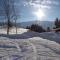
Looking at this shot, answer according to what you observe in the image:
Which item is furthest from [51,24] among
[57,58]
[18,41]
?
[57,58]

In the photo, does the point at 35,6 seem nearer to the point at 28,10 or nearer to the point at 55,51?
the point at 28,10

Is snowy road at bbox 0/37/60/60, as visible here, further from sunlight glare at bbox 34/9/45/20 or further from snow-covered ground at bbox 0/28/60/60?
sunlight glare at bbox 34/9/45/20

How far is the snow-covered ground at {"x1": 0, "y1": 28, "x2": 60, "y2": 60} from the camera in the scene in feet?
4.81

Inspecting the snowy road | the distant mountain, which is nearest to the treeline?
the distant mountain

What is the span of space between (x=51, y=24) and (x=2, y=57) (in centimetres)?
78

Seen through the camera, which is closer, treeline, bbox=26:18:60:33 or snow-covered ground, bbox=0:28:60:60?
snow-covered ground, bbox=0:28:60:60

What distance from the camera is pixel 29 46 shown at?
165cm

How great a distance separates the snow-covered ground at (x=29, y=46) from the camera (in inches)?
57.7

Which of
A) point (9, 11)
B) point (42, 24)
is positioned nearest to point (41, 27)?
point (42, 24)

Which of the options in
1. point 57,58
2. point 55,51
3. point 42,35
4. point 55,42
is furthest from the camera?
point 42,35

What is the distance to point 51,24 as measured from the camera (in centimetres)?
199

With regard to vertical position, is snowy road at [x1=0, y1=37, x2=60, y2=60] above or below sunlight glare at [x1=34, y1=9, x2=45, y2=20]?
below

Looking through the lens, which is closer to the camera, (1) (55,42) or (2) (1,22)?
(1) (55,42)

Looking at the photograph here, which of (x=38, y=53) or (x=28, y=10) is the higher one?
(x=28, y=10)
